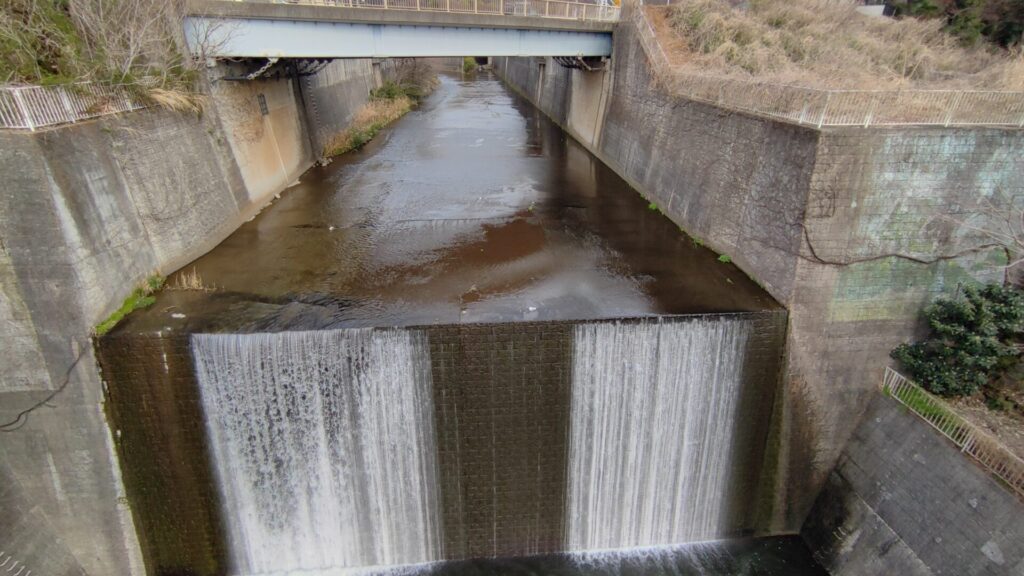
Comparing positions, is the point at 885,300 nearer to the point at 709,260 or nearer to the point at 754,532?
the point at 709,260

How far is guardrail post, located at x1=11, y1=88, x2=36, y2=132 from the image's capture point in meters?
8.94

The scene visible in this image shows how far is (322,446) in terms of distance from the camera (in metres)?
10.3

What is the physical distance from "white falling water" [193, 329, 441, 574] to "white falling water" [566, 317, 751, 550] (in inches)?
116

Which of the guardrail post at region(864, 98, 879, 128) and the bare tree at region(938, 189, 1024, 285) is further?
the bare tree at region(938, 189, 1024, 285)

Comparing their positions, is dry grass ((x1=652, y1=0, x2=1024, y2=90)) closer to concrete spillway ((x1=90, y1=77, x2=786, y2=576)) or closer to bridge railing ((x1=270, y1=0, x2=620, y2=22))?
bridge railing ((x1=270, y1=0, x2=620, y2=22))

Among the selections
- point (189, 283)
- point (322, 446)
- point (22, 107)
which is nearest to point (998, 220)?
point (322, 446)

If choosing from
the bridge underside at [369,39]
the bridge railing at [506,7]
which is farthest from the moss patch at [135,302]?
the bridge railing at [506,7]

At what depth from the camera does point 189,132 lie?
14094 mm

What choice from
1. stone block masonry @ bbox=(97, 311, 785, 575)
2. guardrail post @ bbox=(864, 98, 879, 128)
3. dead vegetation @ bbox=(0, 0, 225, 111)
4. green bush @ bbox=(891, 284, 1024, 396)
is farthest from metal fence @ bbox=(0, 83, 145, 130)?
green bush @ bbox=(891, 284, 1024, 396)

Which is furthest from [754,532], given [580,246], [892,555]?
[580,246]

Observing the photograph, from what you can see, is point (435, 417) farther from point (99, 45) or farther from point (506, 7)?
point (506, 7)

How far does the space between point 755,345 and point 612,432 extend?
324cm

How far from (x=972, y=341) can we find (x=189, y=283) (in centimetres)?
1524

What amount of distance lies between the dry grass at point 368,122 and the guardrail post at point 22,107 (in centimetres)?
1621
